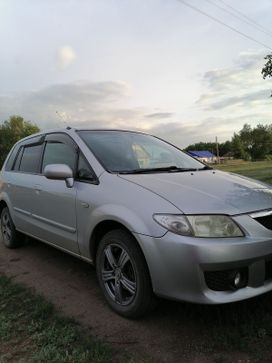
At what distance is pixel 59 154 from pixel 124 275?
71.2 inches

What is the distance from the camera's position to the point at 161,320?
3.28 m

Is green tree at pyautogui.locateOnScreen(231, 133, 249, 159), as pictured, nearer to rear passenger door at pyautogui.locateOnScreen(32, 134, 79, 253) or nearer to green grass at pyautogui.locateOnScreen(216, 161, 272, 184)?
green grass at pyautogui.locateOnScreen(216, 161, 272, 184)

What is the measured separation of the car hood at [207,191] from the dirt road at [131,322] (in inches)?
37.7

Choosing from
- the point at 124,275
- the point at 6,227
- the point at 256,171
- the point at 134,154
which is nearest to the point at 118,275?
the point at 124,275

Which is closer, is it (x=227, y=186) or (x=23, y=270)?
(x=227, y=186)

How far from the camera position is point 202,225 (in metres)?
2.88

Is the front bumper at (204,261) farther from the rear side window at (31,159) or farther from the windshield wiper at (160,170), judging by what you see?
the rear side window at (31,159)

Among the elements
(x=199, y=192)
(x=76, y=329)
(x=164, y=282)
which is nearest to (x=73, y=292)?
(x=76, y=329)

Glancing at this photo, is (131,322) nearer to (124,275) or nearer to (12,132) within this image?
(124,275)

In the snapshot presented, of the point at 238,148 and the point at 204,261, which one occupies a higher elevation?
the point at 238,148

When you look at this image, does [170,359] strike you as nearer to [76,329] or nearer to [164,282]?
[164,282]

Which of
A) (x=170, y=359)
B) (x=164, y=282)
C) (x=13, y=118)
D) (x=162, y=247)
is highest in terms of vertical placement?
(x=13, y=118)

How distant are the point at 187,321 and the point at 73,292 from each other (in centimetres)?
131

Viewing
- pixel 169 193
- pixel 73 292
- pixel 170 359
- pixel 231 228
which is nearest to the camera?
pixel 170 359
